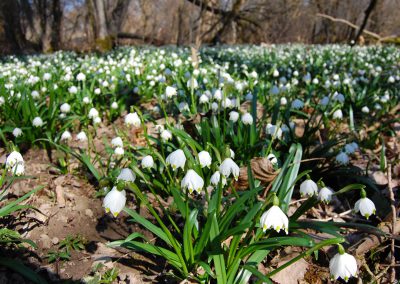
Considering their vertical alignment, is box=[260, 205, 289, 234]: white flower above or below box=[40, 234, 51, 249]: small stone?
above

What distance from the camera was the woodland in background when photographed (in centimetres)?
1708

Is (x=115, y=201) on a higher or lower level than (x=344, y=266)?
higher

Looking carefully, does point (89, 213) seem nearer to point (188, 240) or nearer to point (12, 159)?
point (12, 159)

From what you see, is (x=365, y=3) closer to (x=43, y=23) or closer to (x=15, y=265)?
(x=43, y=23)

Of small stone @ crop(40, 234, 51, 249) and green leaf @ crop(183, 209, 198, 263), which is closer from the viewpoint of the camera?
green leaf @ crop(183, 209, 198, 263)

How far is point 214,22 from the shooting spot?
18812 millimetres

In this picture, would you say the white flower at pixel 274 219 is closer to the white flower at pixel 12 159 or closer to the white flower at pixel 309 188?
the white flower at pixel 309 188

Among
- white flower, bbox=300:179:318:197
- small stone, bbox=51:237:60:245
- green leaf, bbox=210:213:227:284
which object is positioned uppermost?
white flower, bbox=300:179:318:197

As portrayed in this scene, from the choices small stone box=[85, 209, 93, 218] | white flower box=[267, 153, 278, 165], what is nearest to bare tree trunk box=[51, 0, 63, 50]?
small stone box=[85, 209, 93, 218]

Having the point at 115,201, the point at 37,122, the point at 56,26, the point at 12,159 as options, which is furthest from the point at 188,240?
the point at 56,26

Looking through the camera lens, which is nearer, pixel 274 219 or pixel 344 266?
pixel 344 266

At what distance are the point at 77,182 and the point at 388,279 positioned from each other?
86.8 inches

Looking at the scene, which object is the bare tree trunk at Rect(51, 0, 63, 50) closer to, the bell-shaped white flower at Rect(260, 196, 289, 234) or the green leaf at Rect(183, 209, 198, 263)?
the green leaf at Rect(183, 209, 198, 263)

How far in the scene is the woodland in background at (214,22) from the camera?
17078mm
